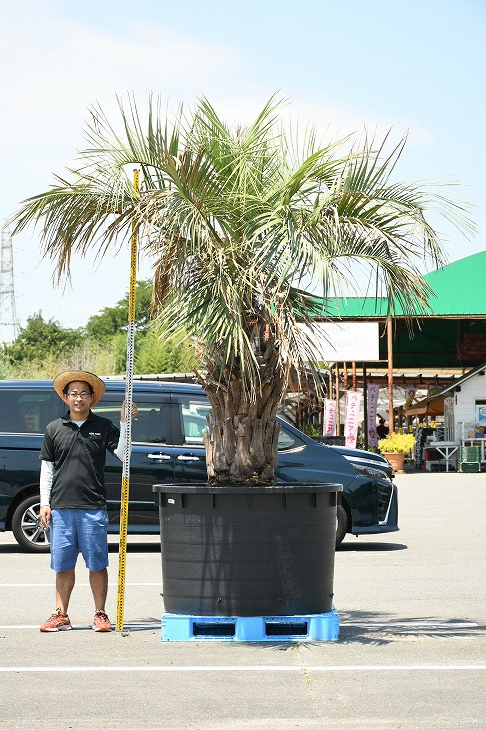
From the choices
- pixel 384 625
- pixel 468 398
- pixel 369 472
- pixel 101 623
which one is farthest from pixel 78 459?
pixel 468 398

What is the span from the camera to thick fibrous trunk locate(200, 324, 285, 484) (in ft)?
25.2

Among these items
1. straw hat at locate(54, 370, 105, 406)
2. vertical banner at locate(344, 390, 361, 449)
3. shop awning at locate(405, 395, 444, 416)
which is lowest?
straw hat at locate(54, 370, 105, 406)

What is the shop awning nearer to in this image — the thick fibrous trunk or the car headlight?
the car headlight

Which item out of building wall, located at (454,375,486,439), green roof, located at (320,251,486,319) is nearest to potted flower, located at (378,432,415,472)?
building wall, located at (454,375,486,439)

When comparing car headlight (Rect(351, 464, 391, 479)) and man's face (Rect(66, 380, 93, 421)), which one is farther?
car headlight (Rect(351, 464, 391, 479))

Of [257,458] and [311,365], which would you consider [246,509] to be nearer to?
[257,458]

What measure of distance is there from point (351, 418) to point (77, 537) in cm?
2713

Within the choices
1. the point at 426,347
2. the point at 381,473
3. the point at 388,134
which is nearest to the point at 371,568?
the point at 381,473

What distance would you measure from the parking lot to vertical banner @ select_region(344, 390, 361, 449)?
75.9ft

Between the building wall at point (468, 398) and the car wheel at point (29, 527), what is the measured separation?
1029 inches

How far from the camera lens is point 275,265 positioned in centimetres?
770

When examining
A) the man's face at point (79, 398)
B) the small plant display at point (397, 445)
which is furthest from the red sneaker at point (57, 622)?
the small plant display at point (397, 445)

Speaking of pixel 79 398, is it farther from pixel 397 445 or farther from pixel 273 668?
pixel 397 445

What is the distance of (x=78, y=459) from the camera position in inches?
308
